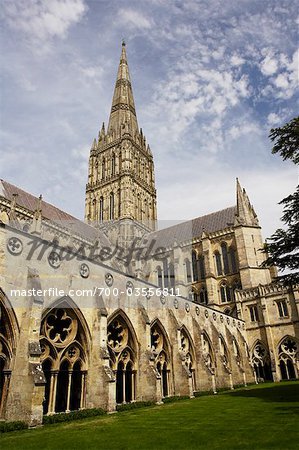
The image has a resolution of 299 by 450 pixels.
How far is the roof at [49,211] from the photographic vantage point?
35156 mm

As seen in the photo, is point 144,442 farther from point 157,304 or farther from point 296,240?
point 157,304

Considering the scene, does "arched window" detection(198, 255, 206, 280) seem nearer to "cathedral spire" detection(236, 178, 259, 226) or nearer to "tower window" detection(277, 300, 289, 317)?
"cathedral spire" detection(236, 178, 259, 226)

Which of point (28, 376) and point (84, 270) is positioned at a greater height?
point (84, 270)

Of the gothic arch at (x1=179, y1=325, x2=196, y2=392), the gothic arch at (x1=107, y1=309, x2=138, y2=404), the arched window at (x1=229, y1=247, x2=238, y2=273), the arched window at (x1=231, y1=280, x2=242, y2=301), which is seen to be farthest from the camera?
the arched window at (x1=229, y1=247, x2=238, y2=273)

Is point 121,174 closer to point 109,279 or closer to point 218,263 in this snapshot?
point 218,263

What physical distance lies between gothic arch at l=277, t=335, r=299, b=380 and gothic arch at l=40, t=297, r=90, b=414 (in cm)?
2373

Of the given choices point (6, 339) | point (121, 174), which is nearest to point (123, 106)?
point (121, 174)

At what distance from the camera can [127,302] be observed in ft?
63.6

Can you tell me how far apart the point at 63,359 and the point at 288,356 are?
25110 millimetres

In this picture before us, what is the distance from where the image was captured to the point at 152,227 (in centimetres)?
5681

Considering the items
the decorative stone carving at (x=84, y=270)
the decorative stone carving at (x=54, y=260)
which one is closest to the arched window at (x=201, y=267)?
the decorative stone carving at (x=84, y=270)

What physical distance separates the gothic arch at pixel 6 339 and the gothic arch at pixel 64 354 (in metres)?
1.55

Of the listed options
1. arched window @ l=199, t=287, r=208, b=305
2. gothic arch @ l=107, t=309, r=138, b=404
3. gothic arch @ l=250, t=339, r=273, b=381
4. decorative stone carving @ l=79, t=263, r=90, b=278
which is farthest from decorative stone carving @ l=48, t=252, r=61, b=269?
arched window @ l=199, t=287, r=208, b=305

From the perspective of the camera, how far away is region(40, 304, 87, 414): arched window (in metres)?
14.2
